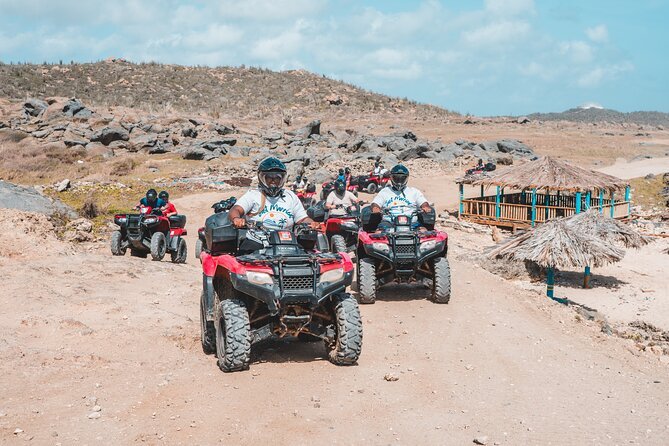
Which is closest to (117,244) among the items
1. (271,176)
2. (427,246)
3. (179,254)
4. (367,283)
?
(179,254)

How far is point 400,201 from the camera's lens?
11.1 meters

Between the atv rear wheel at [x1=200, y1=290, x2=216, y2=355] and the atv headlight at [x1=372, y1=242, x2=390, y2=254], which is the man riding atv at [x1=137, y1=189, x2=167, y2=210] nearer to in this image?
the atv headlight at [x1=372, y1=242, x2=390, y2=254]

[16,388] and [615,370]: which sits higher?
[16,388]

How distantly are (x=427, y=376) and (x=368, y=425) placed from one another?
5.28ft

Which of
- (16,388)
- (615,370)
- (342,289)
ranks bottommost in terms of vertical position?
(615,370)

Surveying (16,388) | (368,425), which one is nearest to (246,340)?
(368,425)

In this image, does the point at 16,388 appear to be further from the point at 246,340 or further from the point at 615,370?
the point at 615,370

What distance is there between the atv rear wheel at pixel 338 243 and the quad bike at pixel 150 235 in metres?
3.56

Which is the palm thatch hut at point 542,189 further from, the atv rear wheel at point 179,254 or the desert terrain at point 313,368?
the atv rear wheel at point 179,254

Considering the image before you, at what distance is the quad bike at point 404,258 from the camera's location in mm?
10359

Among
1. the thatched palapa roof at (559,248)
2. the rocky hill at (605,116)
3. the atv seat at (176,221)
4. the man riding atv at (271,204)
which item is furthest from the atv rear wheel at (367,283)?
the rocky hill at (605,116)

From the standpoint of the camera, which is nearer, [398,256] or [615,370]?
[615,370]

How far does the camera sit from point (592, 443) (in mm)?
5609

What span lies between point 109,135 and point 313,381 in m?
38.7
